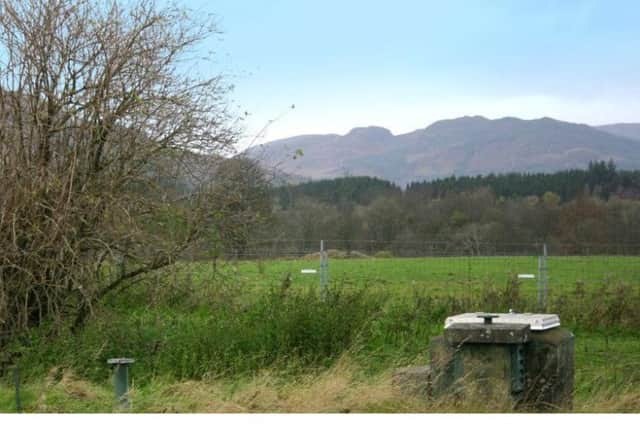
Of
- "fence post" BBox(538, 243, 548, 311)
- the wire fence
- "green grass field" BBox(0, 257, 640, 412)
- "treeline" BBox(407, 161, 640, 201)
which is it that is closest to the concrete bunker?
"green grass field" BBox(0, 257, 640, 412)

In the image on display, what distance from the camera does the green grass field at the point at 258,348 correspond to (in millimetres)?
8703

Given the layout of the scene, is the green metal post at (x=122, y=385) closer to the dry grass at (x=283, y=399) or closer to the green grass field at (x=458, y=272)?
the dry grass at (x=283, y=399)

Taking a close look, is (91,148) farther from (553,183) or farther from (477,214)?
(553,183)

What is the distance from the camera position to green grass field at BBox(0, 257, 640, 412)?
8.70 meters

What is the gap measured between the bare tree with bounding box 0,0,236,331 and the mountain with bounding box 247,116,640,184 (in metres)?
18.7

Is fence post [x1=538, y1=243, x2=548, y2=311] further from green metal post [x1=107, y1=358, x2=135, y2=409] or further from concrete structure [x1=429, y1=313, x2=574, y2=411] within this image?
green metal post [x1=107, y1=358, x2=135, y2=409]

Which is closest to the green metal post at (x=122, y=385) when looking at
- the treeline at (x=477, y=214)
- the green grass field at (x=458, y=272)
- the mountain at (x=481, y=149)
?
the green grass field at (x=458, y=272)

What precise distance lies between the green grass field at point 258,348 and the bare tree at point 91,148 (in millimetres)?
560

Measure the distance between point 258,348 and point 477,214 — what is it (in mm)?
23759

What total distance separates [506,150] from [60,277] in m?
67.6

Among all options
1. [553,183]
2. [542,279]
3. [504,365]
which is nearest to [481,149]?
[553,183]

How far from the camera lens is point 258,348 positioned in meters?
11.4

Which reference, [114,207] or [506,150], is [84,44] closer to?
[114,207]
